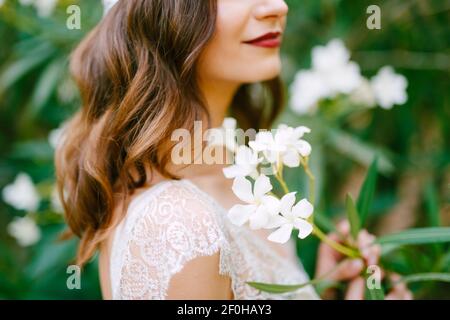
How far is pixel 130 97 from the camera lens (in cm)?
100

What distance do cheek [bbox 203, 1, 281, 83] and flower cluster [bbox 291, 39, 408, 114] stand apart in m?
0.56

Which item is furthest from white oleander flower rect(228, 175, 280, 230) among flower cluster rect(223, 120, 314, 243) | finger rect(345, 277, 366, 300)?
finger rect(345, 277, 366, 300)

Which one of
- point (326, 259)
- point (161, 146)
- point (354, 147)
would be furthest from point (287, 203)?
point (354, 147)

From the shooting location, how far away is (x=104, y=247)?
1079mm

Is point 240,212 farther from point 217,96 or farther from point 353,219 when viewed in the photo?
point 217,96

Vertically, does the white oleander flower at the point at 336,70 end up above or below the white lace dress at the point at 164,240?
above

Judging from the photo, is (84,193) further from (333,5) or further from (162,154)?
(333,5)

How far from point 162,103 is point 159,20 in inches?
5.7

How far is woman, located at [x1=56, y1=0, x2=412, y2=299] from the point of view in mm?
935

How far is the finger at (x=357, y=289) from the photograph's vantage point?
1.13 m

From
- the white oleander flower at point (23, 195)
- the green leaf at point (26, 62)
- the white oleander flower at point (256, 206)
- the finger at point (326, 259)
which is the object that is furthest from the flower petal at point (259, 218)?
the green leaf at point (26, 62)

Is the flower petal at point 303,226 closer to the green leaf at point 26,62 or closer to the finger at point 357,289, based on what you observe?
the finger at point 357,289

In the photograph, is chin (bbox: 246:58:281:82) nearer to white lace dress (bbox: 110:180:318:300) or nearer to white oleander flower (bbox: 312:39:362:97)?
white lace dress (bbox: 110:180:318:300)

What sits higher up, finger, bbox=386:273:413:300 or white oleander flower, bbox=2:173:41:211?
white oleander flower, bbox=2:173:41:211
